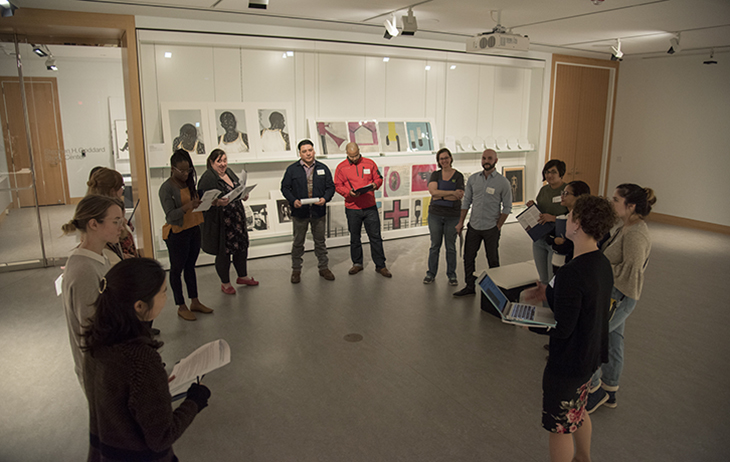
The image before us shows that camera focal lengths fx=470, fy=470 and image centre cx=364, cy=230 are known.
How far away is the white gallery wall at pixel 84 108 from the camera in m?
6.83

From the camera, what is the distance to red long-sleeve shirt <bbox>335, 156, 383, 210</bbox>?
6.21 metres

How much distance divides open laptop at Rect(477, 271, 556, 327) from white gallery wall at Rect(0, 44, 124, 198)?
6556mm

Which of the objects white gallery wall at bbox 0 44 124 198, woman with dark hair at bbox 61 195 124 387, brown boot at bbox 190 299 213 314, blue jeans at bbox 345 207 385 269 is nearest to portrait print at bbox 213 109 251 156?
white gallery wall at bbox 0 44 124 198

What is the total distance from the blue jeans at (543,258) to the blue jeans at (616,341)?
1695 millimetres

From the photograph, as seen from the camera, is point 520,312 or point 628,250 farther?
point 628,250

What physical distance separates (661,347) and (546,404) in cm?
276

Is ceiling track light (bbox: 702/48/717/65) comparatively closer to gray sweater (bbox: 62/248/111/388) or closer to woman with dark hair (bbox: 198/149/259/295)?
woman with dark hair (bbox: 198/149/259/295)

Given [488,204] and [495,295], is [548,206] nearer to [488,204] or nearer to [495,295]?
[488,204]

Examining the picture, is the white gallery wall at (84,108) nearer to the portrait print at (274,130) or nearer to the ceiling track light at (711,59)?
the portrait print at (274,130)

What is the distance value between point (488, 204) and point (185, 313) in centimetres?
348

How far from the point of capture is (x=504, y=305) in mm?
2566

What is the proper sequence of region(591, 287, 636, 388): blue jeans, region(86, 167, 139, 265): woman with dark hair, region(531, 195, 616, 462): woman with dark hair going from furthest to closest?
region(86, 167, 139, 265): woman with dark hair → region(591, 287, 636, 388): blue jeans → region(531, 195, 616, 462): woman with dark hair

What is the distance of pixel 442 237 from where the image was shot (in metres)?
5.96

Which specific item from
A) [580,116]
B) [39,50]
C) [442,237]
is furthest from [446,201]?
[580,116]
